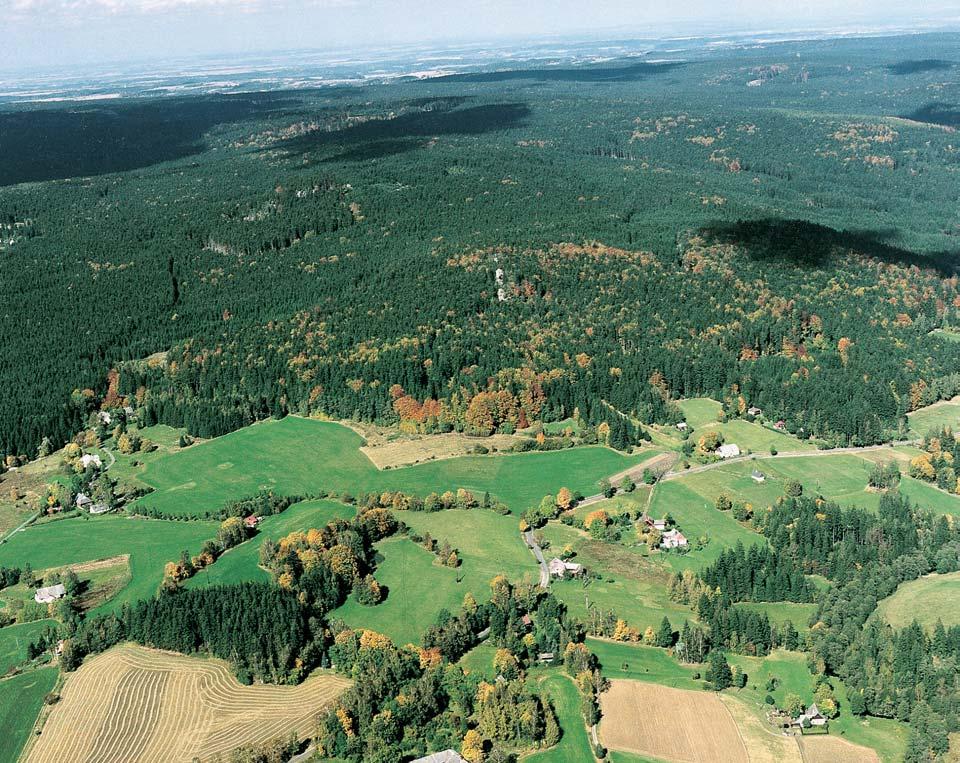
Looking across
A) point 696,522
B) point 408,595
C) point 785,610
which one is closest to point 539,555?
point 408,595

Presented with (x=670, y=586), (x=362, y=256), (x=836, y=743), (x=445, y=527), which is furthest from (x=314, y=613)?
(x=362, y=256)

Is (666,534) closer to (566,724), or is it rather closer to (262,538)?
(566,724)

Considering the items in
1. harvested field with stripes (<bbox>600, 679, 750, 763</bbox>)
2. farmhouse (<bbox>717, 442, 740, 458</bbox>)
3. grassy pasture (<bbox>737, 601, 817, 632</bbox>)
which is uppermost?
farmhouse (<bbox>717, 442, 740, 458</bbox>)

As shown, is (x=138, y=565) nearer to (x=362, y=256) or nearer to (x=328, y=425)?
(x=328, y=425)

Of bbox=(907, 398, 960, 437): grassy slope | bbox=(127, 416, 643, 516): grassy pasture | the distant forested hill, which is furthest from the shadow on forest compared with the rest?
bbox=(127, 416, 643, 516): grassy pasture

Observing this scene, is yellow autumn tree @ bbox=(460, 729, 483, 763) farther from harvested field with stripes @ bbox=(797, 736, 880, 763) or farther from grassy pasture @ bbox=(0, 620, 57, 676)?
grassy pasture @ bbox=(0, 620, 57, 676)

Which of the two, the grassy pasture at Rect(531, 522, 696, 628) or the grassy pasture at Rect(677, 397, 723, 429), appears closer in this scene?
the grassy pasture at Rect(531, 522, 696, 628)
